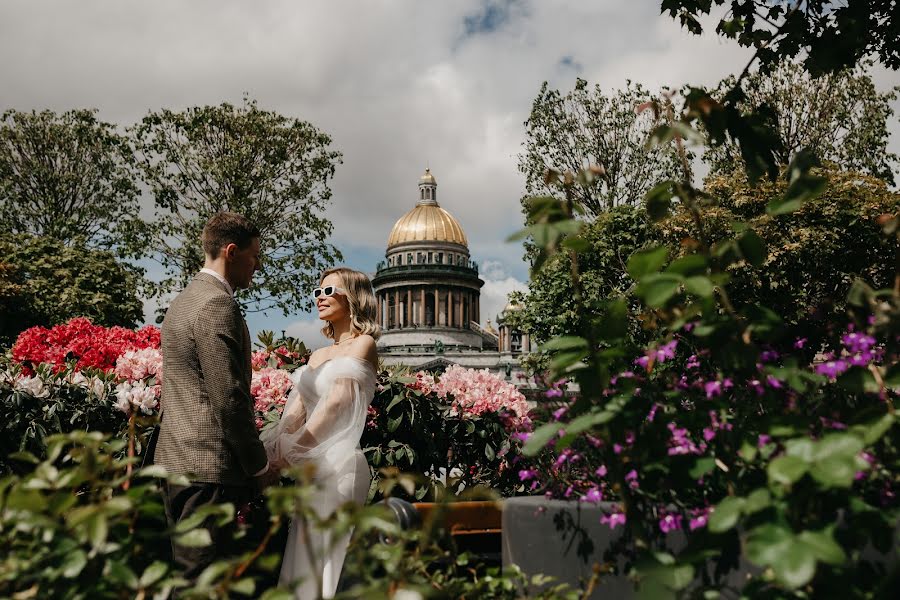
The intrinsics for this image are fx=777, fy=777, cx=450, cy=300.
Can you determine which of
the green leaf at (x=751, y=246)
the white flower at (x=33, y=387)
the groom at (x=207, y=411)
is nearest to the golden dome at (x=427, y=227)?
the white flower at (x=33, y=387)

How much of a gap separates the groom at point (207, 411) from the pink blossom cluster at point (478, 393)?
98.8 inches

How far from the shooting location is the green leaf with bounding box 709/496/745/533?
4.90 feet

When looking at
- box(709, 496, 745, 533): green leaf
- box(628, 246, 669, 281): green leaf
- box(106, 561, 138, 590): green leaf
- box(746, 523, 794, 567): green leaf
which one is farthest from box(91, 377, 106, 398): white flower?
box(746, 523, 794, 567): green leaf

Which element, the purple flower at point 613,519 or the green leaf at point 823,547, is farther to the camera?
the purple flower at point 613,519

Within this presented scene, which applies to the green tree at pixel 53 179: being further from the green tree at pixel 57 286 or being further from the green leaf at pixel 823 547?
the green leaf at pixel 823 547

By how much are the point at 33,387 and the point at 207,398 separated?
9.60 ft

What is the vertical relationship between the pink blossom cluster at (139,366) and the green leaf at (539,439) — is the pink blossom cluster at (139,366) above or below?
above

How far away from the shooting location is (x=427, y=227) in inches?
4008

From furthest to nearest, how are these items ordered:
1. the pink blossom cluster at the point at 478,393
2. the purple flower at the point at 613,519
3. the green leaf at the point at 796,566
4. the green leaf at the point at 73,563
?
the pink blossom cluster at the point at 478,393 < the purple flower at the point at 613,519 < the green leaf at the point at 73,563 < the green leaf at the point at 796,566

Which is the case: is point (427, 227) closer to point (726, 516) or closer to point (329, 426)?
point (329, 426)

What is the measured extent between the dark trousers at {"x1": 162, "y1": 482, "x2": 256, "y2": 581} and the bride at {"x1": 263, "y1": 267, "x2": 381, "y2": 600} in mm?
445

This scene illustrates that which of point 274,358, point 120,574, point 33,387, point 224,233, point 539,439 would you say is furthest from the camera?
point 274,358

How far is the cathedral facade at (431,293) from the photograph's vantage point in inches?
3693

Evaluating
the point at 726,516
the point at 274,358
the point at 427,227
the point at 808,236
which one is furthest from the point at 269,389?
the point at 427,227
